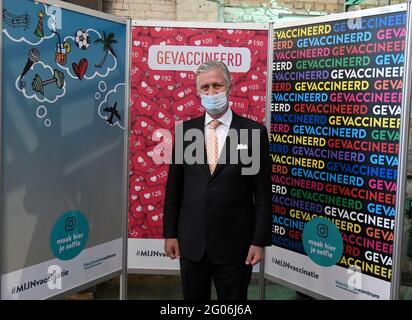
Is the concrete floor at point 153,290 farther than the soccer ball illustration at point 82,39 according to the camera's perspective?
Yes

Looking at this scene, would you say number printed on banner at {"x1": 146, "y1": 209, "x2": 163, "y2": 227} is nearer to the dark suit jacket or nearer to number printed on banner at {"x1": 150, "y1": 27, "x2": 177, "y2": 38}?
the dark suit jacket

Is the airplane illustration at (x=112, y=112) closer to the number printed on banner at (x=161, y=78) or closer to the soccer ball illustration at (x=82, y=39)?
the number printed on banner at (x=161, y=78)

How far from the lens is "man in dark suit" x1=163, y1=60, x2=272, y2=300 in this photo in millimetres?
2160

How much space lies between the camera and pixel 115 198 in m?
3.05

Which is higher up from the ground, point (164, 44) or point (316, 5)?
point (316, 5)

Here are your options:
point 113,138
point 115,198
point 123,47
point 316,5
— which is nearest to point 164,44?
point 123,47

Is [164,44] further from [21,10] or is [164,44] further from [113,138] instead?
[21,10]

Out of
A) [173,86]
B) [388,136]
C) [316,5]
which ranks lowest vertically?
[388,136]

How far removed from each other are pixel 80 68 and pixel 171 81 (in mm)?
629

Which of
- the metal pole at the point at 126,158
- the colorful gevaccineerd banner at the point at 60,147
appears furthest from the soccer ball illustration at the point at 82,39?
the metal pole at the point at 126,158

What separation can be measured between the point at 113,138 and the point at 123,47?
1.98 feet

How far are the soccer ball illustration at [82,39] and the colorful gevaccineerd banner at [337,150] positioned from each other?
46.6 inches

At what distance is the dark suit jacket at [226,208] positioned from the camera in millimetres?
2154

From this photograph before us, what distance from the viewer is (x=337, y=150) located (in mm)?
2652
